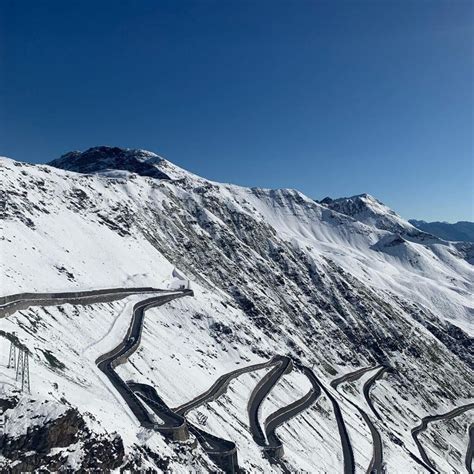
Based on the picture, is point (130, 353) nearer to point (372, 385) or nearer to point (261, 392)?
point (261, 392)

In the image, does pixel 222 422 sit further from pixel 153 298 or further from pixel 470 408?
pixel 470 408

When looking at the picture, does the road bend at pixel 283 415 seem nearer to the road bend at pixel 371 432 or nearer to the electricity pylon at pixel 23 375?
the road bend at pixel 371 432

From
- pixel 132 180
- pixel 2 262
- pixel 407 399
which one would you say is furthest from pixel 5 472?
pixel 132 180

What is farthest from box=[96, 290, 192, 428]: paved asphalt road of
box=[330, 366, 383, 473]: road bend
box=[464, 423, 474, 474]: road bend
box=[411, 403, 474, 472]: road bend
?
box=[464, 423, 474, 474]: road bend

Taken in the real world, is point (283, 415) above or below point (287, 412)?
above

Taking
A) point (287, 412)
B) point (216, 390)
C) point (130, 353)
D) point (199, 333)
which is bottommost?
point (287, 412)

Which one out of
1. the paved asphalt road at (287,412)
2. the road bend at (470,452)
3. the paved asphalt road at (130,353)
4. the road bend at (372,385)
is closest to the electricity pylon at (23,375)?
the paved asphalt road at (130,353)

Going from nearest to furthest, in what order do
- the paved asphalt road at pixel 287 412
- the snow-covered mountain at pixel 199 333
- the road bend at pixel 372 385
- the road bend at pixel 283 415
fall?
1. the snow-covered mountain at pixel 199 333
2. the road bend at pixel 283 415
3. the paved asphalt road at pixel 287 412
4. the road bend at pixel 372 385

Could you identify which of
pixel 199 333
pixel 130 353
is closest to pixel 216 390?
pixel 130 353
